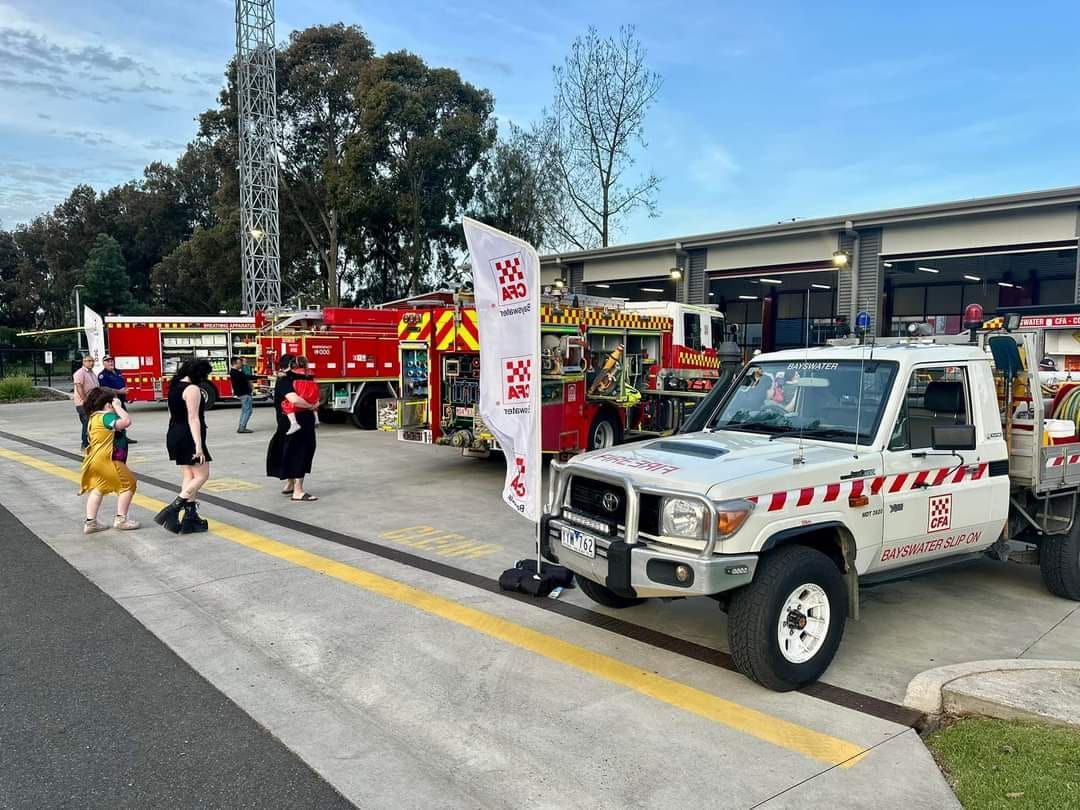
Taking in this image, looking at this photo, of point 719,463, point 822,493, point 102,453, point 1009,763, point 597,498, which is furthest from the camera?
point 102,453

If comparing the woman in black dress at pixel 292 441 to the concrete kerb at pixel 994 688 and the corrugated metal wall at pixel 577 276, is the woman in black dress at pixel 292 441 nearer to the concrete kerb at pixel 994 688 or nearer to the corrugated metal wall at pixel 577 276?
the concrete kerb at pixel 994 688

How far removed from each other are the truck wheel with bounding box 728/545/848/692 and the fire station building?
591cm

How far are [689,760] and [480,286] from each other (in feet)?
12.2

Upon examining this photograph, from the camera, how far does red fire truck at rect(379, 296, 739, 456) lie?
1006 centimetres

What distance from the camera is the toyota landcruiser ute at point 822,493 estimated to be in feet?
13.0

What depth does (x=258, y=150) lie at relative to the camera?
30156 millimetres

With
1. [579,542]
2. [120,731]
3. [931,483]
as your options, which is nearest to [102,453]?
[120,731]

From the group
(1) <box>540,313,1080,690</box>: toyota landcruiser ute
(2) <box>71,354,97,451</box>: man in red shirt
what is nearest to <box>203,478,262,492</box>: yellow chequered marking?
(2) <box>71,354,97,451</box>: man in red shirt

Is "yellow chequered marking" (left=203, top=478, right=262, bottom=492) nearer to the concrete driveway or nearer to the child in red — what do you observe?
the child in red

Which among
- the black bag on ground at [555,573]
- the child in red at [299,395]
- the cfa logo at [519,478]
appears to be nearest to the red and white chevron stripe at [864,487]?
the black bag on ground at [555,573]

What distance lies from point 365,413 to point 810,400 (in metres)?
13.7

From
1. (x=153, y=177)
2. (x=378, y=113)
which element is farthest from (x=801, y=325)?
(x=153, y=177)

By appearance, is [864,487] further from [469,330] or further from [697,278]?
[697,278]

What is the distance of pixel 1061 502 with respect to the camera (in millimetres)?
5582
